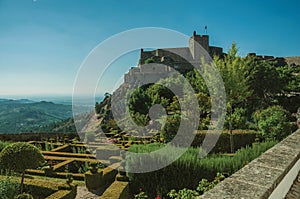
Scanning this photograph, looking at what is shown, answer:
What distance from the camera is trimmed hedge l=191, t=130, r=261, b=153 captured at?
11.0 metres

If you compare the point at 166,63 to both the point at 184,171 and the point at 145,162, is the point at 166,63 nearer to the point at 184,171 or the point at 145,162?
the point at 145,162

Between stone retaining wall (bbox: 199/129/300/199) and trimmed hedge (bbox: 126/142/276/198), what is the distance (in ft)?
10.3

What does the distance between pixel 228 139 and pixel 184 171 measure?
5743 millimetres

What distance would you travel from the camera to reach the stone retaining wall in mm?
1795

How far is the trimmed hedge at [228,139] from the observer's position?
36.0 feet

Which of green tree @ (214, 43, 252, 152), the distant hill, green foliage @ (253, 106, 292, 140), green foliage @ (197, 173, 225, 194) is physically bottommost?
the distant hill

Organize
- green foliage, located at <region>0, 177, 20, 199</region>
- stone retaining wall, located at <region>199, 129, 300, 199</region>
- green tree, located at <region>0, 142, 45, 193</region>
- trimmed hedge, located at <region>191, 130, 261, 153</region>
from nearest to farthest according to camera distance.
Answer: stone retaining wall, located at <region>199, 129, 300, 199</region>
green foliage, located at <region>0, 177, 20, 199</region>
green tree, located at <region>0, 142, 45, 193</region>
trimmed hedge, located at <region>191, 130, 261, 153</region>

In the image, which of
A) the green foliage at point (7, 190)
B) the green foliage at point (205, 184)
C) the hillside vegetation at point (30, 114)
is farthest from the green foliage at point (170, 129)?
the hillside vegetation at point (30, 114)

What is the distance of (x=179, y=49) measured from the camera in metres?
49.6

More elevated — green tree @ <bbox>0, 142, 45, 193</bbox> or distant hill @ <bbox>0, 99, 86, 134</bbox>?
green tree @ <bbox>0, 142, 45, 193</bbox>

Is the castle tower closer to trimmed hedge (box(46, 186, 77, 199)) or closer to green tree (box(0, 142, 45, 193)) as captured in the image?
green tree (box(0, 142, 45, 193))

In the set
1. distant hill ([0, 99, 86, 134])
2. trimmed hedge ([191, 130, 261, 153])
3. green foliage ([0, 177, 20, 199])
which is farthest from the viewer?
distant hill ([0, 99, 86, 134])

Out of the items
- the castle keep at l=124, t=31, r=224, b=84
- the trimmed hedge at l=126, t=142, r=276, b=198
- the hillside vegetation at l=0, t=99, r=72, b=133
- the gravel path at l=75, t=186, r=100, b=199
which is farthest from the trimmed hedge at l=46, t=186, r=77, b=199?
the hillside vegetation at l=0, t=99, r=72, b=133

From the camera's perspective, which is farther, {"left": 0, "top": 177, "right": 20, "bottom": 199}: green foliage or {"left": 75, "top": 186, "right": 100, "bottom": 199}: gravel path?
{"left": 75, "top": 186, "right": 100, "bottom": 199}: gravel path
